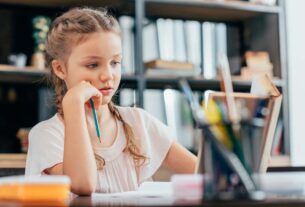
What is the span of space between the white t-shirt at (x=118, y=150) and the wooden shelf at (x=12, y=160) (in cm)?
109

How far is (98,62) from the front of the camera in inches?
66.1

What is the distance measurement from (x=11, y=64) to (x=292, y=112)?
64.8 inches

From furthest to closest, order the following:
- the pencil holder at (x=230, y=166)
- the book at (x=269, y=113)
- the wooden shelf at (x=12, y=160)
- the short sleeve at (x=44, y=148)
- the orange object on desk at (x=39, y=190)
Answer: the wooden shelf at (x=12, y=160), the short sleeve at (x=44, y=148), the book at (x=269, y=113), the pencil holder at (x=230, y=166), the orange object on desk at (x=39, y=190)

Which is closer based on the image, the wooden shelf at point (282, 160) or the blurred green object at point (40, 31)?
the blurred green object at point (40, 31)

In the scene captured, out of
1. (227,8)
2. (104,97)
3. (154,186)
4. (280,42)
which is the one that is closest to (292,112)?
(280,42)

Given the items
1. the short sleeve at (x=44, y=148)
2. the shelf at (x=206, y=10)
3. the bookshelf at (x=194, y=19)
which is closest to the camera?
the short sleeve at (x=44, y=148)

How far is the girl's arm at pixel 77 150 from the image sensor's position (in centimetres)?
131

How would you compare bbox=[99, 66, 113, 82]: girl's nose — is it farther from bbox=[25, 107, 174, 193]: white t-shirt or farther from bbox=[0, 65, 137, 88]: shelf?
bbox=[0, 65, 137, 88]: shelf

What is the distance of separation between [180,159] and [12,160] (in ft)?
4.01

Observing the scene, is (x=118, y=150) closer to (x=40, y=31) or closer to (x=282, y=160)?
(x=40, y=31)

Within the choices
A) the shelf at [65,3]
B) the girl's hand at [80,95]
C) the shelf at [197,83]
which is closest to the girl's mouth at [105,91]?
the girl's hand at [80,95]

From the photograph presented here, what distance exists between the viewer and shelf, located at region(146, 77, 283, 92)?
3.20 m

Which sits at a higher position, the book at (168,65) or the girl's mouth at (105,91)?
the book at (168,65)

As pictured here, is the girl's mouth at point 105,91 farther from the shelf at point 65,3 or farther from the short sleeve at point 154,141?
the shelf at point 65,3
